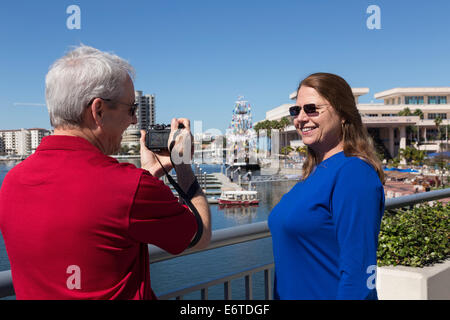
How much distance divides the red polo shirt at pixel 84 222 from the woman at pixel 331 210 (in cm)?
65

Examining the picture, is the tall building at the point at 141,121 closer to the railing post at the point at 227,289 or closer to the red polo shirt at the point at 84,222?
the red polo shirt at the point at 84,222

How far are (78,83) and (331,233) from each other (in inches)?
44.2

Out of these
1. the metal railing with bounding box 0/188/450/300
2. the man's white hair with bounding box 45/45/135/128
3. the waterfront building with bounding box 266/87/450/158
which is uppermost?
the waterfront building with bounding box 266/87/450/158

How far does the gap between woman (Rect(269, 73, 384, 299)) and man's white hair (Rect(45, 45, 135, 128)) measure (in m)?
0.92

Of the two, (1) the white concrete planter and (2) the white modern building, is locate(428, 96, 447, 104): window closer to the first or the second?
(2) the white modern building

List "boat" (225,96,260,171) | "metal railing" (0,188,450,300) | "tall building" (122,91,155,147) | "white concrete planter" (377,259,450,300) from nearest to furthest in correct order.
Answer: "tall building" (122,91,155,147), "metal railing" (0,188,450,300), "white concrete planter" (377,259,450,300), "boat" (225,96,260,171)

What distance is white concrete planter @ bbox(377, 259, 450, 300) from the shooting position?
3768 mm

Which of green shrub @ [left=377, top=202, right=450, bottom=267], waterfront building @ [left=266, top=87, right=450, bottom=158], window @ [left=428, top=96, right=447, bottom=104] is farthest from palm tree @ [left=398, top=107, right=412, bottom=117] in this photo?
green shrub @ [left=377, top=202, right=450, bottom=267]

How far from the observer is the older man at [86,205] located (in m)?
1.33

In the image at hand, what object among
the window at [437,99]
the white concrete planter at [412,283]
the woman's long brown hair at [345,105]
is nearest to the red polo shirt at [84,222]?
the woman's long brown hair at [345,105]
